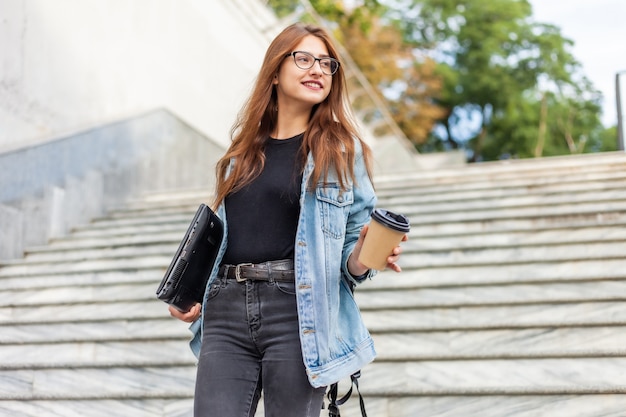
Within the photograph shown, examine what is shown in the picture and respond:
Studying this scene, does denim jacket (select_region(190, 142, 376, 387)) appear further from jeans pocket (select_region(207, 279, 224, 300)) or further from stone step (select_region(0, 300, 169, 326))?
stone step (select_region(0, 300, 169, 326))

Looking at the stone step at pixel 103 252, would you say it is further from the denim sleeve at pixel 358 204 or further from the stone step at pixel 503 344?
the denim sleeve at pixel 358 204

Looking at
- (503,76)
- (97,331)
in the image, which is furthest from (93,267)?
(503,76)

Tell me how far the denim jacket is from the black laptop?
5cm

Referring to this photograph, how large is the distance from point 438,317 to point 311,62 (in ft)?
8.24

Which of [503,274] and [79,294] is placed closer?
[503,274]

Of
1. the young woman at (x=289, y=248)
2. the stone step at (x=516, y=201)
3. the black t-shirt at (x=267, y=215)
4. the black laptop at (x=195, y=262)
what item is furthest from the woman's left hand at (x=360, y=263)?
the stone step at (x=516, y=201)

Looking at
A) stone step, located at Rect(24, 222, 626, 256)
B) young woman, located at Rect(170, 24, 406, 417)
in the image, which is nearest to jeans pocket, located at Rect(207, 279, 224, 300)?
young woman, located at Rect(170, 24, 406, 417)

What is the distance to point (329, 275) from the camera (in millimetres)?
2195

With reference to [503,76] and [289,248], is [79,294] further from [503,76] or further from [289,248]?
[503,76]

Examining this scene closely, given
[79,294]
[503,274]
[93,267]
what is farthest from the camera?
[93,267]

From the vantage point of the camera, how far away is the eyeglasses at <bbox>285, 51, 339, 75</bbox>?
2.35m

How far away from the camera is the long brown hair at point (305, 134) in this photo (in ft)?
7.43

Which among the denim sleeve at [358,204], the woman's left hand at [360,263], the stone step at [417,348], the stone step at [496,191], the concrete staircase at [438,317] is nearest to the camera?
the woman's left hand at [360,263]

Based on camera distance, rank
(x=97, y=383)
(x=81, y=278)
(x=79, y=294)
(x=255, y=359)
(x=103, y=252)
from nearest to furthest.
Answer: (x=255, y=359), (x=97, y=383), (x=79, y=294), (x=81, y=278), (x=103, y=252)
